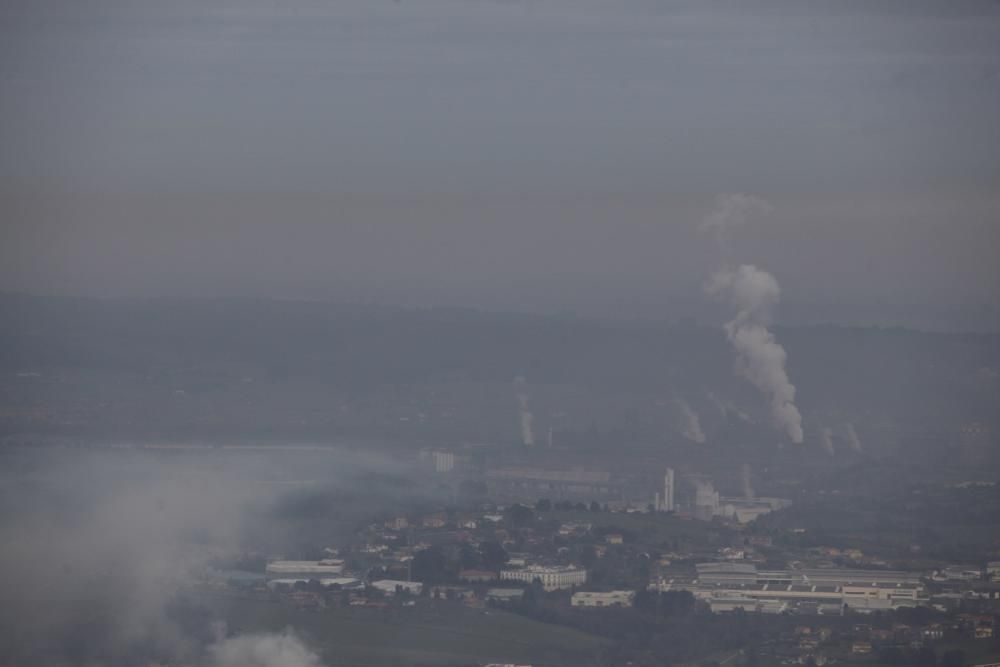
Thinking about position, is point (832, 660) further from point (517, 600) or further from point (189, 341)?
point (189, 341)

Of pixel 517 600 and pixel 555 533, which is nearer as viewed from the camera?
pixel 517 600

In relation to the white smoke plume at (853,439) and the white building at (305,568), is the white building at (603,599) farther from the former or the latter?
the white smoke plume at (853,439)

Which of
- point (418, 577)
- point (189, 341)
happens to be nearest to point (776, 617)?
point (418, 577)

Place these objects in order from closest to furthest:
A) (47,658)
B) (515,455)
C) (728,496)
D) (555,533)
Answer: (47,658), (555,533), (728,496), (515,455)

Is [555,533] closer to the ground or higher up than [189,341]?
closer to the ground

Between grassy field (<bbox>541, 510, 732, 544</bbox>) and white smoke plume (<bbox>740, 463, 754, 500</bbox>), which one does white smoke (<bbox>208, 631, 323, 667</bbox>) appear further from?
white smoke plume (<bbox>740, 463, 754, 500</bbox>)

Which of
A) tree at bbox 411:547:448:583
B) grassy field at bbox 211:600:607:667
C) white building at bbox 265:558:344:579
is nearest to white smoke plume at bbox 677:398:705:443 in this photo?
tree at bbox 411:547:448:583

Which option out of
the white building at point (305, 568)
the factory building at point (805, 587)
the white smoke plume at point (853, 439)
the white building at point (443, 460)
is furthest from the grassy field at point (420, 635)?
the white smoke plume at point (853, 439)
